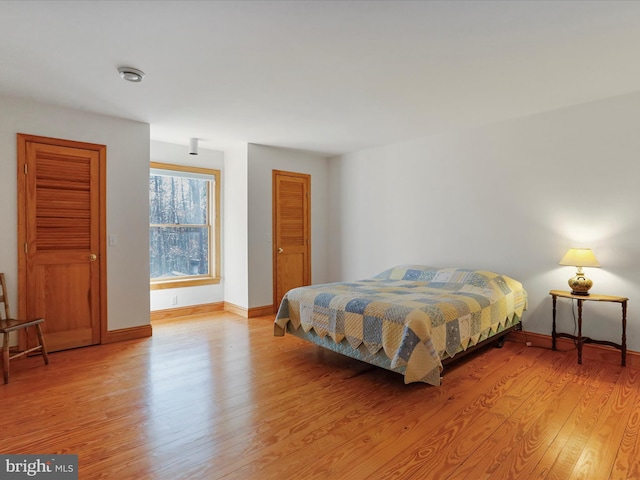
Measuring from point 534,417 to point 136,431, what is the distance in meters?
2.41

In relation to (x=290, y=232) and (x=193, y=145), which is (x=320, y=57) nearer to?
(x=193, y=145)

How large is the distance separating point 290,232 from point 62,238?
281 cm

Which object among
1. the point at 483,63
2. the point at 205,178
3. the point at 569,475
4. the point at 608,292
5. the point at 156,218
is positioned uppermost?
the point at 483,63

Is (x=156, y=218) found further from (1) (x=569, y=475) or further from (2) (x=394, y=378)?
(1) (x=569, y=475)

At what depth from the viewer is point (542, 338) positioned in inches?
144

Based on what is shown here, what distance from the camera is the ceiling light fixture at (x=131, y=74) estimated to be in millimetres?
2611

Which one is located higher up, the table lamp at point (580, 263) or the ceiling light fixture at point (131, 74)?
the ceiling light fixture at point (131, 74)

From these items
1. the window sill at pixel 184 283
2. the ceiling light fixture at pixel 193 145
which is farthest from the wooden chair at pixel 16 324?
the ceiling light fixture at pixel 193 145

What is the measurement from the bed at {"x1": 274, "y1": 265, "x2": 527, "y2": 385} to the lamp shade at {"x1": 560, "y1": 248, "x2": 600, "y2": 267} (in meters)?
0.54

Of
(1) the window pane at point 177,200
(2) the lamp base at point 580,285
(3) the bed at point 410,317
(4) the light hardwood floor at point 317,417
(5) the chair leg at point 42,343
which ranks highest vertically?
(1) the window pane at point 177,200

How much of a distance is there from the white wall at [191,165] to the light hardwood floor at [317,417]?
1.44 m

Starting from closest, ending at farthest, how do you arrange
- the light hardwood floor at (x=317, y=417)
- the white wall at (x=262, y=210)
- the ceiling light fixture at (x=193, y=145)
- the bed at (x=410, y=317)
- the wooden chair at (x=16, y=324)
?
the light hardwood floor at (x=317, y=417), the bed at (x=410, y=317), the wooden chair at (x=16, y=324), the ceiling light fixture at (x=193, y=145), the white wall at (x=262, y=210)

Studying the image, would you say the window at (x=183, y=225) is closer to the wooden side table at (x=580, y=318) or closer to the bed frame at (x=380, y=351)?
the bed frame at (x=380, y=351)

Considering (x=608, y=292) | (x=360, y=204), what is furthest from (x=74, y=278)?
(x=608, y=292)
